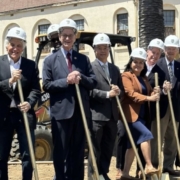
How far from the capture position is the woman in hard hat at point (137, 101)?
8.38 meters

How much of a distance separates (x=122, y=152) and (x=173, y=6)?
86.6 ft

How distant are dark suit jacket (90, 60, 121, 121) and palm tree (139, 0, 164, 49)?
9.83 m

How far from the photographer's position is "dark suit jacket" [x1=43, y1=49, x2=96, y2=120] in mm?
7273

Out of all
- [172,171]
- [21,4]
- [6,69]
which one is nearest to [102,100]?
[6,69]

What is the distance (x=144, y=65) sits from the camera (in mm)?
8781

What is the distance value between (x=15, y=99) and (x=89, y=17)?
29760 millimetres

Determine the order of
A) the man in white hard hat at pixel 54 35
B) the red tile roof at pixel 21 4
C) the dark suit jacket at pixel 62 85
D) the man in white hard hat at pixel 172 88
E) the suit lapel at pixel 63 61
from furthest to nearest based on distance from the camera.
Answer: the red tile roof at pixel 21 4 → the man in white hard hat at pixel 54 35 → the man in white hard hat at pixel 172 88 → the suit lapel at pixel 63 61 → the dark suit jacket at pixel 62 85

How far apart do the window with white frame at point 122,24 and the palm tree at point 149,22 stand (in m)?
17.0

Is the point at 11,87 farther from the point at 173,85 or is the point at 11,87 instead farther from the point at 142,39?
the point at 142,39

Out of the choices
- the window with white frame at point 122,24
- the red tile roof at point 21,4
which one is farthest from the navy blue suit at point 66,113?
the red tile roof at point 21,4

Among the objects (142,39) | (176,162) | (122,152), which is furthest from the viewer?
(142,39)

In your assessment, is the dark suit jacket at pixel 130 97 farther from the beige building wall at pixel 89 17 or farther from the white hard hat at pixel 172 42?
the beige building wall at pixel 89 17

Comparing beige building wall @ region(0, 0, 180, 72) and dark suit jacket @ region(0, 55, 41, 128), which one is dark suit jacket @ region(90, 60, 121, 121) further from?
beige building wall @ region(0, 0, 180, 72)

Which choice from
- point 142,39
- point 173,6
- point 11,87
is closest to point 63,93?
point 11,87
